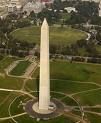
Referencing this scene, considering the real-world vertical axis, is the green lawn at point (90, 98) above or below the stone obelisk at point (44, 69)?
below

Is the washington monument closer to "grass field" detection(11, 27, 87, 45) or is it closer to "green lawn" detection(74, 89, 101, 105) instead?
"green lawn" detection(74, 89, 101, 105)

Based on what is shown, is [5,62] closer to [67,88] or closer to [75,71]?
[75,71]

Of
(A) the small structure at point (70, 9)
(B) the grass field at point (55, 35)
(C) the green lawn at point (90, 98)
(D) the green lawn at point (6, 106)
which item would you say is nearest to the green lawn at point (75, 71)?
(C) the green lawn at point (90, 98)

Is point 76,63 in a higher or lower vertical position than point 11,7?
lower

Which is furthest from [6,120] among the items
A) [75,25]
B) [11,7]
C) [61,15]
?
[11,7]

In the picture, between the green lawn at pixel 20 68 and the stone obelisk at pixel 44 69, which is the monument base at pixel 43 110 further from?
the green lawn at pixel 20 68

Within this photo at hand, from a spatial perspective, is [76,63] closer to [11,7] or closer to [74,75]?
[74,75]
